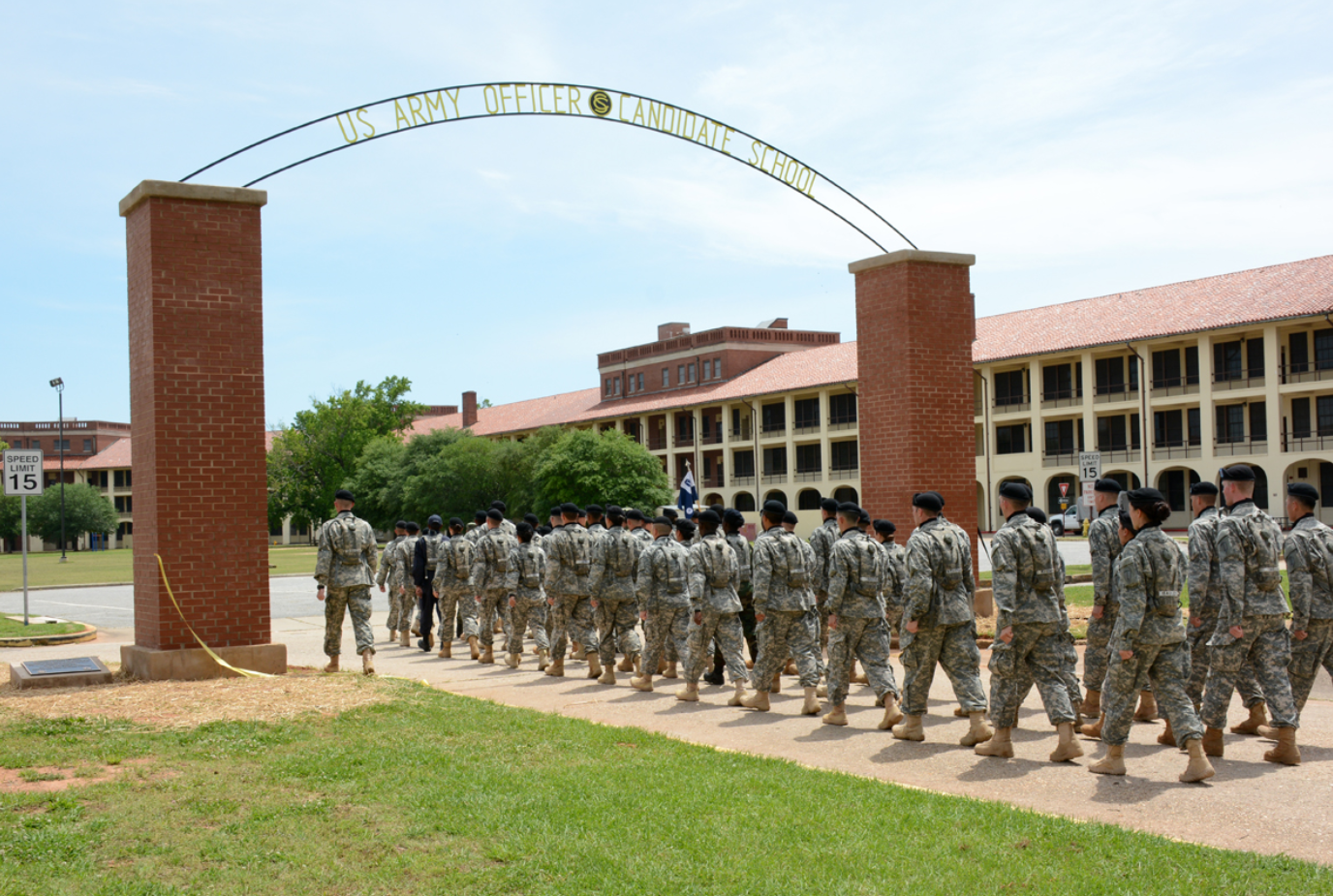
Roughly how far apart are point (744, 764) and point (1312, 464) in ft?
153

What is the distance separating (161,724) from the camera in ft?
28.4

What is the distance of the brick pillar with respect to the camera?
49.1 ft

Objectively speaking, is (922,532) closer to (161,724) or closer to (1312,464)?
A: (161,724)

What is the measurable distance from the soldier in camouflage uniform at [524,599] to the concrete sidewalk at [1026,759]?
1160mm

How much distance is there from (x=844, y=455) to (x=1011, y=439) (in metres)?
10.0

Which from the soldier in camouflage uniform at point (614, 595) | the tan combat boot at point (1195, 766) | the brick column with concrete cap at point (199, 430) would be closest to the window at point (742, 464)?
the soldier in camouflage uniform at point (614, 595)

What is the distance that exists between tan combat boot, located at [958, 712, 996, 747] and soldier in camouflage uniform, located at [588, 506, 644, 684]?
15.6 ft

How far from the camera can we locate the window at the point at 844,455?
2466 inches

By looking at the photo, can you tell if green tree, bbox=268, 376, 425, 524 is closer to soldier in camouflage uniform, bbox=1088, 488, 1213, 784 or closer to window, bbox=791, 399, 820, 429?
window, bbox=791, 399, 820, 429

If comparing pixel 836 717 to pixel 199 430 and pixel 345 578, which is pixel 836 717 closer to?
pixel 345 578

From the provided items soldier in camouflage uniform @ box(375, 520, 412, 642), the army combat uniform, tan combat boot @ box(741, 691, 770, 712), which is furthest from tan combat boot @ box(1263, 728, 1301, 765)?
soldier in camouflage uniform @ box(375, 520, 412, 642)

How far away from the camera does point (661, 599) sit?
38.9ft

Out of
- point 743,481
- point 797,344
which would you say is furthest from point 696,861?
point 797,344

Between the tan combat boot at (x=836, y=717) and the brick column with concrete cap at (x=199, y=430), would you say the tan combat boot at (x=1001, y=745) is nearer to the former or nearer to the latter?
the tan combat boot at (x=836, y=717)
